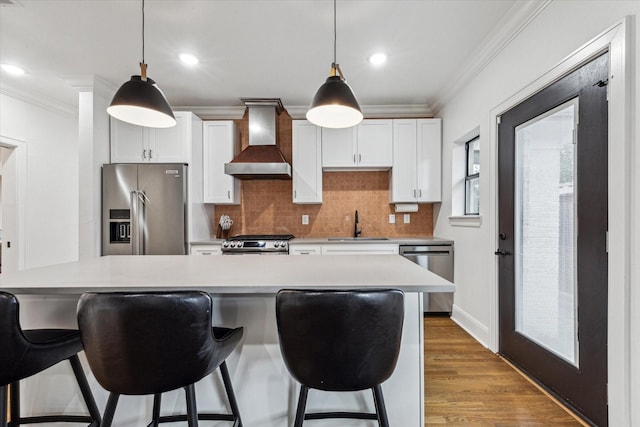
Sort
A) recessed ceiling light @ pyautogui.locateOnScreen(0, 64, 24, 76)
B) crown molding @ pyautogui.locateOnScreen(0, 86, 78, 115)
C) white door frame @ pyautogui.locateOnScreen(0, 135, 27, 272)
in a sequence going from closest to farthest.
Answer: recessed ceiling light @ pyautogui.locateOnScreen(0, 64, 24, 76)
crown molding @ pyautogui.locateOnScreen(0, 86, 78, 115)
white door frame @ pyautogui.locateOnScreen(0, 135, 27, 272)

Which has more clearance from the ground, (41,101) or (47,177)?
(41,101)

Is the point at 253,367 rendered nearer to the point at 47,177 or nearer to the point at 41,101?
the point at 47,177

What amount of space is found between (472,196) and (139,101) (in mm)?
3227

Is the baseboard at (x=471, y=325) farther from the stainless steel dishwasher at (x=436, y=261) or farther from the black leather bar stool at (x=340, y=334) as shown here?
the black leather bar stool at (x=340, y=334)

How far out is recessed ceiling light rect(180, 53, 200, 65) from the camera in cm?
273

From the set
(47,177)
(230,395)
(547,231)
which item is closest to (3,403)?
(230,395)

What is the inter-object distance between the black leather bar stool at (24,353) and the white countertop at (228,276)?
0.58 ft

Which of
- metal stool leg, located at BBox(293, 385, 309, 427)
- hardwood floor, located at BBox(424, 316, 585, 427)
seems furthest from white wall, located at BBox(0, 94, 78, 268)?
hardwood floor, located at BBox(424, 316, 585, 427)

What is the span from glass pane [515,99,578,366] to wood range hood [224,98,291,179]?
2.38 meters

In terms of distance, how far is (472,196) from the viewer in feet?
11.0

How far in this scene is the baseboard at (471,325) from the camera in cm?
268

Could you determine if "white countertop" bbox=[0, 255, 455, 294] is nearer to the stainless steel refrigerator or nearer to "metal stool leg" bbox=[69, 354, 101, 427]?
"metal stool leg" bbox=[69, 354, 101, 427]

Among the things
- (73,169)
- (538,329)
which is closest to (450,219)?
(538,329)
